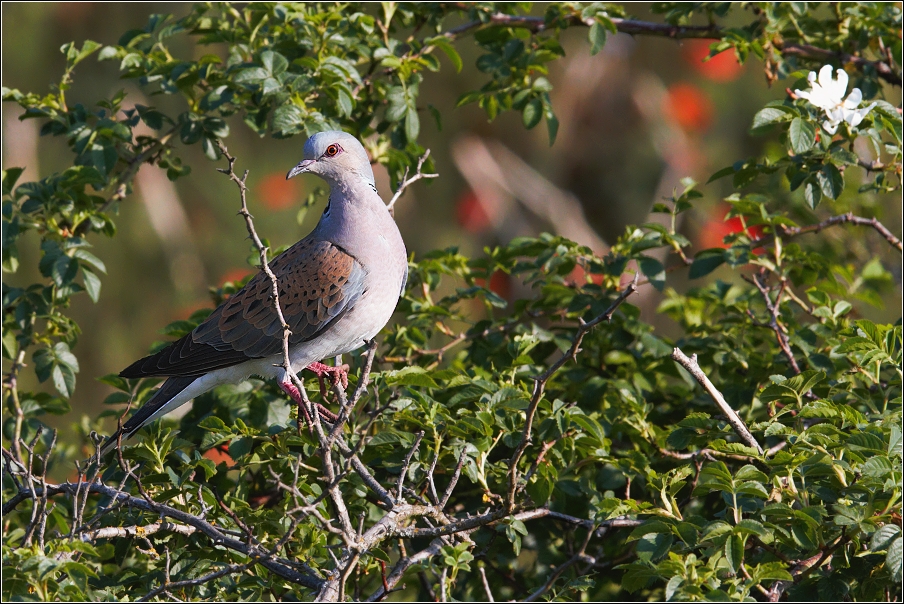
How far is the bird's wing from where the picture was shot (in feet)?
10.4

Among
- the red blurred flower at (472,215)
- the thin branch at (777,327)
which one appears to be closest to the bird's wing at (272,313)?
the thin branch at (777,327)

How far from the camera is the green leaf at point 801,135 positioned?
2.76 metres

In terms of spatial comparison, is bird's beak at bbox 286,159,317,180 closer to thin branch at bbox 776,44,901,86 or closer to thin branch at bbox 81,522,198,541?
thin branch at bbox 81,522,198,541

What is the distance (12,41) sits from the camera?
6.98 metres

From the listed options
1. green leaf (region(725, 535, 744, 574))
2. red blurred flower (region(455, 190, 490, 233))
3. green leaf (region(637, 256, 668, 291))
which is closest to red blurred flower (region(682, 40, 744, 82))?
red blurred flower (region(455, 190, 490, 233))

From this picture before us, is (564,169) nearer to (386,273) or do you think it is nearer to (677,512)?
(386,273)

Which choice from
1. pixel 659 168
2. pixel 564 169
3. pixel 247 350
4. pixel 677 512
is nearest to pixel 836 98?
pixel 677 512

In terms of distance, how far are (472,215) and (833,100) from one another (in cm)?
614

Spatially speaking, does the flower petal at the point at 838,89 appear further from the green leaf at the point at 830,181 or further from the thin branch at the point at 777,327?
the thin branch at the point at 777,327

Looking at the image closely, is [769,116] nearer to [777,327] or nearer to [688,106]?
[777,327]

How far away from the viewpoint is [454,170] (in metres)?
9.16

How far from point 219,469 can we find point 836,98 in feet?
6.96

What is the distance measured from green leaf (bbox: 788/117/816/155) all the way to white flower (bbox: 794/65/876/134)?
0.05 metres

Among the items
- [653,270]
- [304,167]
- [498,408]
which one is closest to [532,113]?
[653,270]
